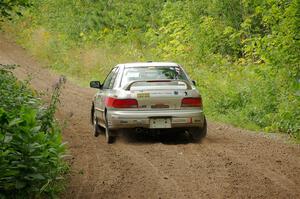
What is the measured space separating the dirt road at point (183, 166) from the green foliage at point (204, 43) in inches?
78.9

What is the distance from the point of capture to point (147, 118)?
39.6 feet

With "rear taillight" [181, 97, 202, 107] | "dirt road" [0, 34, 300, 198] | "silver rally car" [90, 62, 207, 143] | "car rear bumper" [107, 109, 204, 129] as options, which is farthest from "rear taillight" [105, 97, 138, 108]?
"rear taillight" [181, 97, 202, 107]

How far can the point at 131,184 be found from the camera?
872cm

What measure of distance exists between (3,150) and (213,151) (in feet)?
17.8

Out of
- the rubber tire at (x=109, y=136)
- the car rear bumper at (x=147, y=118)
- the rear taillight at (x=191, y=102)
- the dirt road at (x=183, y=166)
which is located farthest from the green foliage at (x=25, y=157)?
the rear taillight at (x=191, y=102)

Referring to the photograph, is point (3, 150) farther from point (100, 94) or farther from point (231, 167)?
point (100, 94)

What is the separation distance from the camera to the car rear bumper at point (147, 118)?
1206 centimetres

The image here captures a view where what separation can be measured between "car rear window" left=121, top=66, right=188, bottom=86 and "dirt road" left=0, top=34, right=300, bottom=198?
4.05 ft

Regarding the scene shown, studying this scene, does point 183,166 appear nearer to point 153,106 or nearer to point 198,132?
point 153,106

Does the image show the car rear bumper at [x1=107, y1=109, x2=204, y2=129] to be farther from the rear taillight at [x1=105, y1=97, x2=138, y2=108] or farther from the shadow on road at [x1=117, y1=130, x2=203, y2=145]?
the shadow on road at [x1=117, y1=130, x2=203, y2=145]

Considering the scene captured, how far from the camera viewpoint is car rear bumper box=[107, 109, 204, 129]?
12.1m

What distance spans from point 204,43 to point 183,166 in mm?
15434

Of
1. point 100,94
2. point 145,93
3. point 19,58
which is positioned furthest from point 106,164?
point 19,58

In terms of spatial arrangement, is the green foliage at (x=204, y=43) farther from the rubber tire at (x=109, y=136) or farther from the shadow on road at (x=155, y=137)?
the rubber tire at (x=109, y=136)
